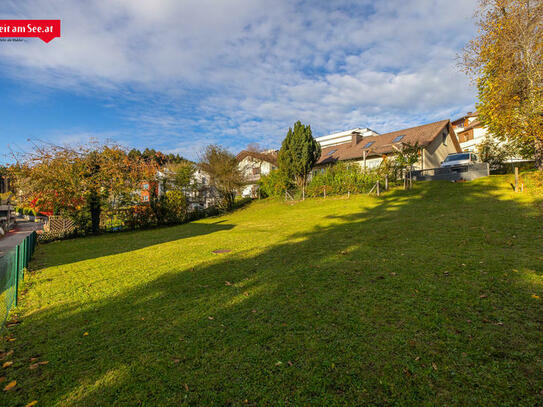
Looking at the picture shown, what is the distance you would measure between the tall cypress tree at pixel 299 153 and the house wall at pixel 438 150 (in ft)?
40.2

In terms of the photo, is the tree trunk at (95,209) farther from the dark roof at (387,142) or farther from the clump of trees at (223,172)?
the dark roof at (387,142)

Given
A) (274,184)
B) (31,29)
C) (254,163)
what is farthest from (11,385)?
(254,163)

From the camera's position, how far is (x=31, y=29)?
975cm

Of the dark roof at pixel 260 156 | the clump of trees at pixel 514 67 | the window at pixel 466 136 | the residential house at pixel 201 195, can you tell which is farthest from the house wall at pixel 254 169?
the window at pixel 466 136

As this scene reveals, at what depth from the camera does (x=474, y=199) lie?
516 inches

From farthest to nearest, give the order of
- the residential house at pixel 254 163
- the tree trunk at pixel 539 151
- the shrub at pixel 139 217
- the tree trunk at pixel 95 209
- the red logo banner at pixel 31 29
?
the residential house at pixel 254 163
the shrub at pixel 139 217
the tree trunk at pixel 95 209
the tree trunk at pixel 539 151
the red logo banner at pixel 31 29

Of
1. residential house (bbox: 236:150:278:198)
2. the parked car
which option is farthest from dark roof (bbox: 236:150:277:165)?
the parked car

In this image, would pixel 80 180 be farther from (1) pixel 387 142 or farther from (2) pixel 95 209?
(1) pixel 387 142

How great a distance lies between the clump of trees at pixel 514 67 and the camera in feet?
43.5

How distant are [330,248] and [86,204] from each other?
15.1 metres

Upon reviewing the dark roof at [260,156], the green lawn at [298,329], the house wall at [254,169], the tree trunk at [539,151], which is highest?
the dark roof at [260,156]

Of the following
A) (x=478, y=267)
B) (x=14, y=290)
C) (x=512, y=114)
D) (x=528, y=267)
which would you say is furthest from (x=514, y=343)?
(x=512, y=114)

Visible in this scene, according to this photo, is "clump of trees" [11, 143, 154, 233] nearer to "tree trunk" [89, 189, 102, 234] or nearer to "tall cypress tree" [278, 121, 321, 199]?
"tree trunk" [89, 189, 102, 234]

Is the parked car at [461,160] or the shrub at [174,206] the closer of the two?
the shrub at [174,206]
